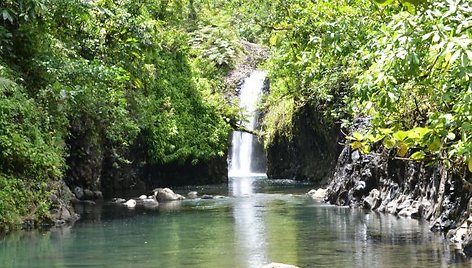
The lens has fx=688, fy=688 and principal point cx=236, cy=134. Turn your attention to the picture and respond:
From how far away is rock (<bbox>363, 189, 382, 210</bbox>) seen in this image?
17484 mm

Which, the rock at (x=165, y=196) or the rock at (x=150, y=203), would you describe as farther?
the rock at (x=165, y=196)

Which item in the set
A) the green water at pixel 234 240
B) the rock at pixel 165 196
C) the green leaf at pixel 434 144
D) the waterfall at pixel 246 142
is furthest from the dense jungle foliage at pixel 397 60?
the waterfall at pixel 246 142

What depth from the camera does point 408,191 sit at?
1611 cm

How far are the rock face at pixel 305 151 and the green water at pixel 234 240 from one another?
8949 millimetres

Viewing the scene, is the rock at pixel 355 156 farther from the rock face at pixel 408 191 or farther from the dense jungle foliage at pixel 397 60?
the dense jungle foliage at pixel 397 60

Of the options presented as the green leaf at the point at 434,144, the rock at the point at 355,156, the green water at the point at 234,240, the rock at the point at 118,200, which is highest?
the rock at the point at 355,156

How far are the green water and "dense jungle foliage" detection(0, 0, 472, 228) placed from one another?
5.17 ft

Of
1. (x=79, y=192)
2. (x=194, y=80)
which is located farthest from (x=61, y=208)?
(x=194, y=80)

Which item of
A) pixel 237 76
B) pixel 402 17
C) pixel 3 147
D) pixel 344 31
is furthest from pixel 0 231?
pixel 237 76

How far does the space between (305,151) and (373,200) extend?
12.2 m

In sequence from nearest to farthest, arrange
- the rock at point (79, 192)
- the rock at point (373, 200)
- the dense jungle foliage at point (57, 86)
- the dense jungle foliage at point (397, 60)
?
the dense jungle foliage at point (397, 60) < the dense jungle foliage at point (57, 86) < the rock at point (373, 200) < the rock at point (79, 192)

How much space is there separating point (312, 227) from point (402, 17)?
8.41 meters

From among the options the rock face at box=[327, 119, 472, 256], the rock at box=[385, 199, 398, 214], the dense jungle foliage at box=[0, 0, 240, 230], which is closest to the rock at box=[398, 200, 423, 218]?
the rock face at box=[327, 119, 472, 256]

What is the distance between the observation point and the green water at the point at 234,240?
10.8 m
